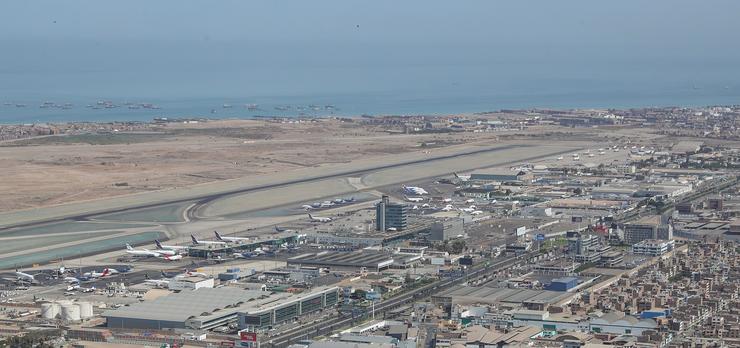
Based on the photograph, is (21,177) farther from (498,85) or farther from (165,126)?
(498,85)

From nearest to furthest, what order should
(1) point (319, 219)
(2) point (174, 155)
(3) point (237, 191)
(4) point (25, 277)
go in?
(4) point (25, 277), (1) point (319, 219), (3) point (237, 191), (2) point (174, 155)

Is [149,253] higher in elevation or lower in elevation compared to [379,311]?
lower

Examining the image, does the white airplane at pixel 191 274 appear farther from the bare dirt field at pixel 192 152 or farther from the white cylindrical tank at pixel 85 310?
the bare dirt field at pixel 192 152

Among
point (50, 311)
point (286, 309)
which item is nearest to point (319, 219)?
point (286, 309)

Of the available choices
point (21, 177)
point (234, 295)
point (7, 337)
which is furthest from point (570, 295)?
point (21, 177)

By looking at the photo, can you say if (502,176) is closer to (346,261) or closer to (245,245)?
(245,245)

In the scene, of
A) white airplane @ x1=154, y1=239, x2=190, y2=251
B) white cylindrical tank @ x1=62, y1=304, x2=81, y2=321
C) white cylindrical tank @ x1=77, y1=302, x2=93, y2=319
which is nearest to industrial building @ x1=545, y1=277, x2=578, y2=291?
white cylindrical tank @ x1=77, y1=302, x2=93, y2=319
